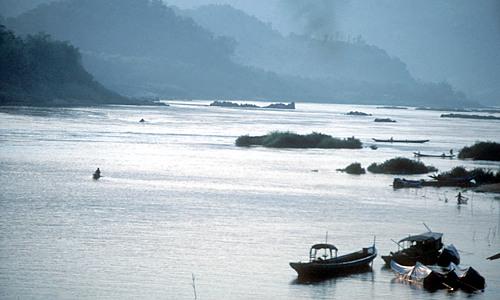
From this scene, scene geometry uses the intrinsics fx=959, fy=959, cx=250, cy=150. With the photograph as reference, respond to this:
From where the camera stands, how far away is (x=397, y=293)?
1080 inches

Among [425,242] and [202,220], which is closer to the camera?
[425,242]

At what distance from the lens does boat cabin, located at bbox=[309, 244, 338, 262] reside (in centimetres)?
2897

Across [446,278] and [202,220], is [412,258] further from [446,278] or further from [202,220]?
[202,220]

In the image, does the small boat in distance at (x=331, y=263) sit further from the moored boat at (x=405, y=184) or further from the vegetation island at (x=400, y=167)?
the vegetation island at (x=400, y=167)

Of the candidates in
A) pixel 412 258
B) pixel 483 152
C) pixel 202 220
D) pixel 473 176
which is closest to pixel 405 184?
pixel 473 176

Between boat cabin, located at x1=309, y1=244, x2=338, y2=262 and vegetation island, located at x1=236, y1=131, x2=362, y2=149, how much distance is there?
44589 millimetres

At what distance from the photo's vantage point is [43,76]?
151375 millimetres

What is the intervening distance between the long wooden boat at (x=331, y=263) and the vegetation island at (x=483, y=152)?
40.9 meters

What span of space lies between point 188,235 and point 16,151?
32.4 meters

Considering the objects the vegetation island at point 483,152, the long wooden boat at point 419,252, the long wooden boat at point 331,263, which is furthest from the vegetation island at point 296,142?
the long wooden boat at point 331,263

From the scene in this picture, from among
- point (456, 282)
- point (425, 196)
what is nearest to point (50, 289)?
point (456, 282)

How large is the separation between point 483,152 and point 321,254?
40484 millimetres

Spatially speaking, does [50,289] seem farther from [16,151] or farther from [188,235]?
[16,151]

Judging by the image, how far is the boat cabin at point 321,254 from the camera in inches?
1141
